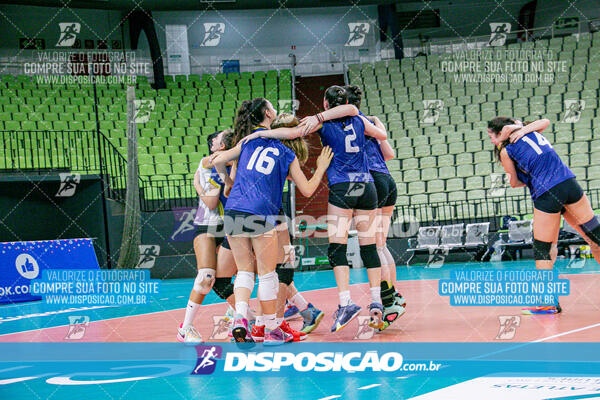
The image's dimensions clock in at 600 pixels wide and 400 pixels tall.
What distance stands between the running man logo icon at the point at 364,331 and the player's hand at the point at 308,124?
137 cm

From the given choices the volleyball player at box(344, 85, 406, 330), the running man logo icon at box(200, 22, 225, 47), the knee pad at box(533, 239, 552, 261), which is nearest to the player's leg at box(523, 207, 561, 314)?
the knee pad at box(533, 239, 552, 261)

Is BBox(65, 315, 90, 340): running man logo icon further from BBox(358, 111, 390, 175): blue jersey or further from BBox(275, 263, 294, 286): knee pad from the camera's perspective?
BBox(358, 111, 390, 175): blue jersey

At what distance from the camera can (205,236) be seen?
464 centimetres

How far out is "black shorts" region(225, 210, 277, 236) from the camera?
3.99 metres

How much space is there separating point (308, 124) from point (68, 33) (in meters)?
18.7

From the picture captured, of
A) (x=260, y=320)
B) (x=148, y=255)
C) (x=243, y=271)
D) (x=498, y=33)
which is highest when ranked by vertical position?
(x=498, y=33)

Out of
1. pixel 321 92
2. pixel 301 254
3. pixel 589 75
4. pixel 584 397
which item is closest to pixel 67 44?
pixel 321 92

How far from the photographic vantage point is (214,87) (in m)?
19.1

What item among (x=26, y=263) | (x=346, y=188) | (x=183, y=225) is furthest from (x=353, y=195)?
(x=183, y=225)

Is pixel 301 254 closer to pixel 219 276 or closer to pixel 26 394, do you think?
pixel 219 276

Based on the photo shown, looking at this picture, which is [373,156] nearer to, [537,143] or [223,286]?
[537,143]

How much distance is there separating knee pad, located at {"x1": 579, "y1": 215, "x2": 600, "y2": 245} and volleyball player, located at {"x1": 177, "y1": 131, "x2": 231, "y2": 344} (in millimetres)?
2885

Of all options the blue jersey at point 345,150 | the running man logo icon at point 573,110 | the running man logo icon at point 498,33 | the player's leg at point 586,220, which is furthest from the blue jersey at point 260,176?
the running man logo icon at point 498,33

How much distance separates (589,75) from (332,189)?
13.4 m
